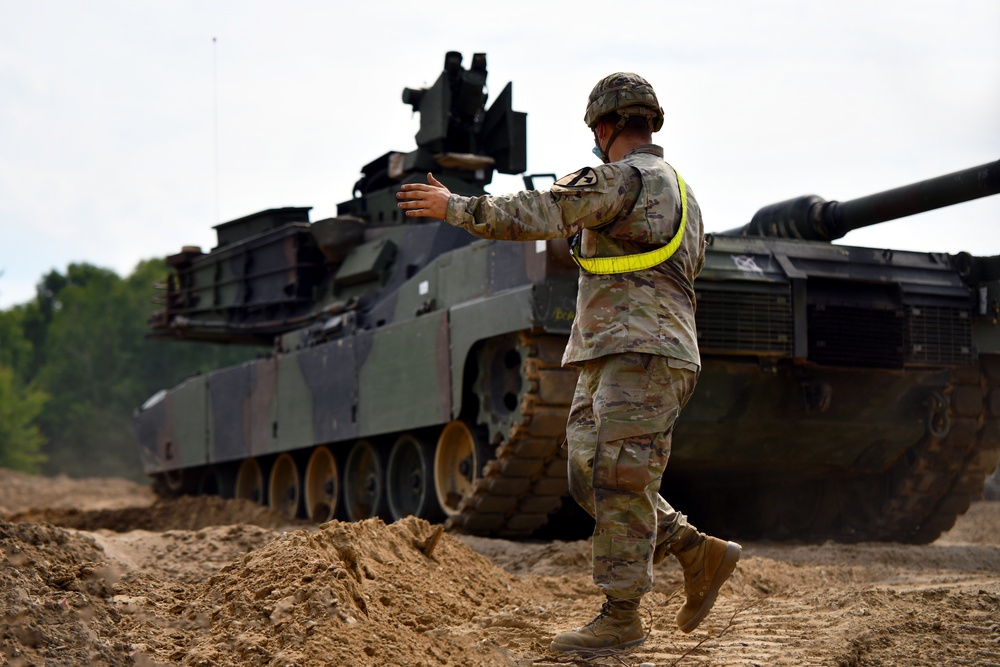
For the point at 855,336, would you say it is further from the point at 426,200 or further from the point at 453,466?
the point at 426,200

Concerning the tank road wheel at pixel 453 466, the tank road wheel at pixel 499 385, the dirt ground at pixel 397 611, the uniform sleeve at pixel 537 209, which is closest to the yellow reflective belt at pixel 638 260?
the uniform sleeve at pixel 537 209

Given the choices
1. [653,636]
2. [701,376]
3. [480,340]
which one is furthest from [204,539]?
[653,636]

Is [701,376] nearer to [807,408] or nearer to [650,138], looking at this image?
[807,408]

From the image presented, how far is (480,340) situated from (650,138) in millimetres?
4292

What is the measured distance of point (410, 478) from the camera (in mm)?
10625

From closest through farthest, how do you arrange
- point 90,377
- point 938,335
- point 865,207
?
1. point 938,335
2. point 865,207
3. point 90,377

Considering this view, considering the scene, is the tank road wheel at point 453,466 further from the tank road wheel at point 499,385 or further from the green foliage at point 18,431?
the green foliage at point 18,431

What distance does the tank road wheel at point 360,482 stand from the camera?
11.1m

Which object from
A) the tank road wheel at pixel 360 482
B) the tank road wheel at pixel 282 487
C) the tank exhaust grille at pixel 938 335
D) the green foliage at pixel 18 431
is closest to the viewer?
the tank exhaust grille at pixel 938 335

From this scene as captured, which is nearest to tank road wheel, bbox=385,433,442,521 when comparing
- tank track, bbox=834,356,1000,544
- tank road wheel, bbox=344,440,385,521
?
tank road wheel, bbox=344,440,385,521

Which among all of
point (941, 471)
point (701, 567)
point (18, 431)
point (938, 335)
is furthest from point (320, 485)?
point (18, 431)

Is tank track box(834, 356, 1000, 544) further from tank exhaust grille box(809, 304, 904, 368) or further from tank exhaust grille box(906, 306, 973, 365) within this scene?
tank exhaust grille box(809, 304, 904, 368)

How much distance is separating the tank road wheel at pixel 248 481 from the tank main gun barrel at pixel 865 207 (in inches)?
223

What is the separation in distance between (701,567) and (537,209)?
128cm
